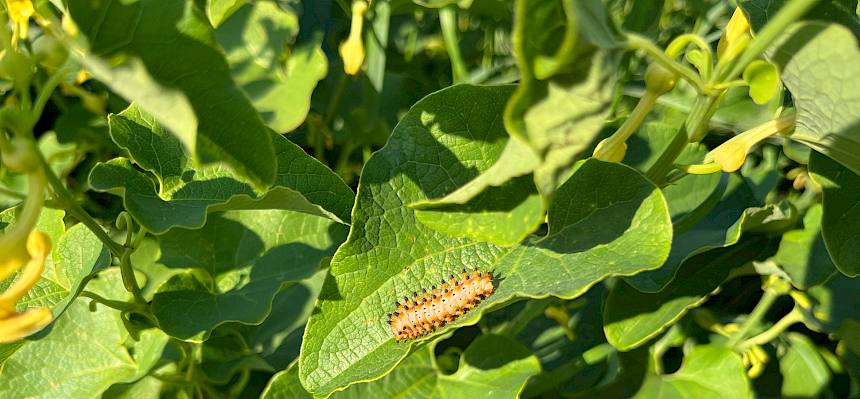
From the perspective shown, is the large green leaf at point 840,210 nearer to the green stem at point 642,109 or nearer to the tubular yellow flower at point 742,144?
the tubular yellow flower at point 742,144

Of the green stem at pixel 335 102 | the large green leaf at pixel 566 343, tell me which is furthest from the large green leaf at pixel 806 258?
the green stem at pixel 335 102

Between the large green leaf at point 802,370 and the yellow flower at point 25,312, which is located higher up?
the yellow flower at point 25,312

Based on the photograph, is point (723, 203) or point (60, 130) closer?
point (723, 203)

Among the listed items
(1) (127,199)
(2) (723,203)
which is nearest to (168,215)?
(1) (127,199)

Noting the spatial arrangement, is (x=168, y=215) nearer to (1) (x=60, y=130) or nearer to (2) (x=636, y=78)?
(1) (x=60, y=130)

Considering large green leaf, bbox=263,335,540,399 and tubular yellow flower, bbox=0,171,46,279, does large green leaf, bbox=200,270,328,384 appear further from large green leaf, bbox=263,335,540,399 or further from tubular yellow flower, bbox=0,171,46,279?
tubular yellow flower, bbox=0,171,46,279

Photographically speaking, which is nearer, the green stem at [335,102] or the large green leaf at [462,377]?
the large green leaf at [462,377]

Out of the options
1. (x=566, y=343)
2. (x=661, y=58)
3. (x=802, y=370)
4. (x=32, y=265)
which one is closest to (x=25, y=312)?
(x=32, y=265)
